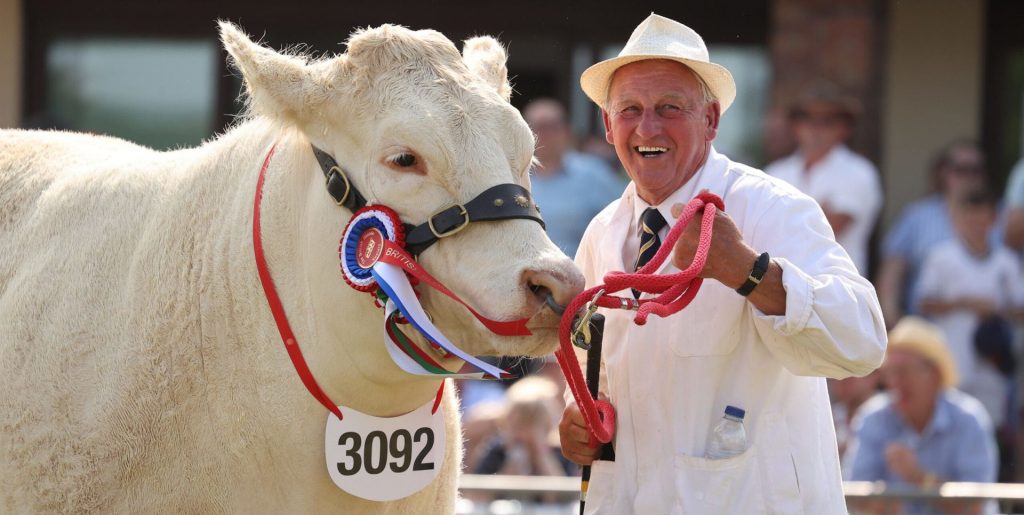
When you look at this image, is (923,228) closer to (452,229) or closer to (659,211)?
(659,211)

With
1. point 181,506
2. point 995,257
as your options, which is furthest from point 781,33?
point 181,506

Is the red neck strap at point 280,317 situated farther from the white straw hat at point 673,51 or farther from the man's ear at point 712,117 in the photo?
the man's ear at point 712,117

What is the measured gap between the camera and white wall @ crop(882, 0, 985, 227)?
9.98 meters

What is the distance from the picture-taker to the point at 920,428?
7789 millimetres

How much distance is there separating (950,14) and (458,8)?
3.45 m

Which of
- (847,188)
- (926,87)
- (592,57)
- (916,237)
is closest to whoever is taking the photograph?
(847,188)

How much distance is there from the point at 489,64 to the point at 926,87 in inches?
268

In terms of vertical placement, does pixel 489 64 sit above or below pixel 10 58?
below

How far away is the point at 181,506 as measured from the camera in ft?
12.3

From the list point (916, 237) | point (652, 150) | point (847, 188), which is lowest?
point (652, 150)

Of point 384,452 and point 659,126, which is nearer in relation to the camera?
point 384,452

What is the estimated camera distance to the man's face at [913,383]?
308 inches

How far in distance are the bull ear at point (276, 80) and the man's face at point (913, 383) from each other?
16.5ft

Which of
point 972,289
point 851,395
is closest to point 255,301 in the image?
point 851,395
